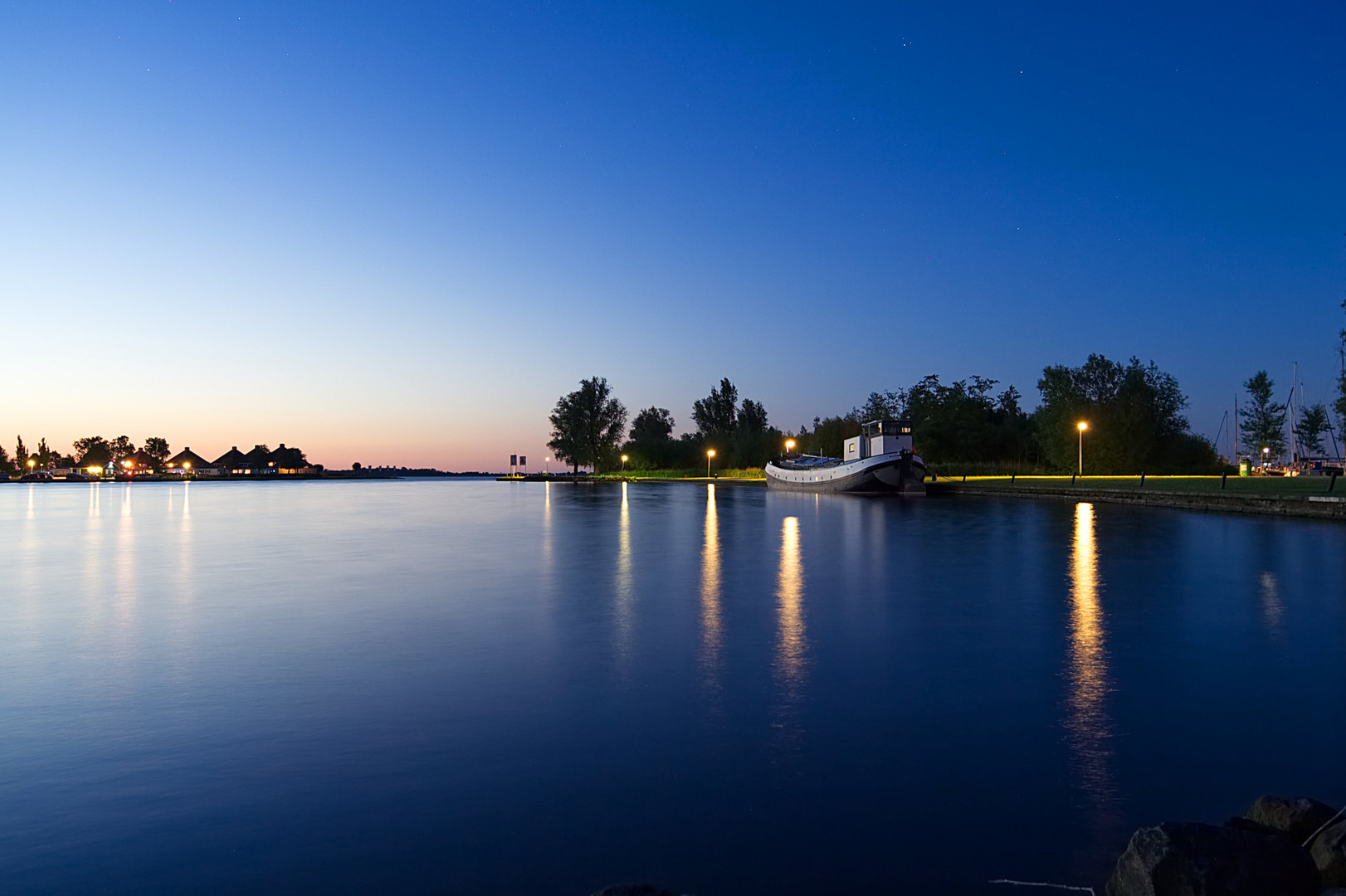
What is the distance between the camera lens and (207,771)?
5.23 m

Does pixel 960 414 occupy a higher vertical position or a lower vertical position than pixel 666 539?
higher

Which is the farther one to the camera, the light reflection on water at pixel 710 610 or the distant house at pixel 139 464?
the distant house at pixel 139 464

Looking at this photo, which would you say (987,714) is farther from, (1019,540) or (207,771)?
(1019,540)

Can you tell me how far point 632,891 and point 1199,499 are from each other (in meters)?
33.7

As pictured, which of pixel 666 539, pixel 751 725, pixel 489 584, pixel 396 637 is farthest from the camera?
pixel 666 539

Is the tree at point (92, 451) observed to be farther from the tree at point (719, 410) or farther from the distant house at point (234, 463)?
the tree at point (719, 410)

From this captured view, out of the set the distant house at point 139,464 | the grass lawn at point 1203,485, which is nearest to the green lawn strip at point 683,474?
the grass lawn at point 1203,485

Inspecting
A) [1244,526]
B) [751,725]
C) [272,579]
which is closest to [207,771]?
[751,725]

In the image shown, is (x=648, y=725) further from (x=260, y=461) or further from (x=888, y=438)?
(x=260, y=461)

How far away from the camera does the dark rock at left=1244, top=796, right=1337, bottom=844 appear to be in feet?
12.6

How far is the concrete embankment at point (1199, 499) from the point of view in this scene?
25.1 meters

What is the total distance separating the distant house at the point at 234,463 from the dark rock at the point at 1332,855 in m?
189

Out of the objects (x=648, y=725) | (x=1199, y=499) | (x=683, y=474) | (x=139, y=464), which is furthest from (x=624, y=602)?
(x=139, y=464)

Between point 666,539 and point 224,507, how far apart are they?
33997 millimetres
